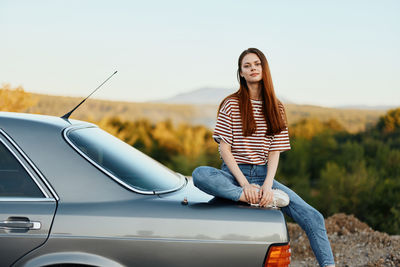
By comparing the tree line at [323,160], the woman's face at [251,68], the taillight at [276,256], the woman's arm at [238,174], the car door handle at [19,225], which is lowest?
the tree line at [323,160]

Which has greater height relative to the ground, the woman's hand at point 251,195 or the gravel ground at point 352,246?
the woman's hand at point 251,195

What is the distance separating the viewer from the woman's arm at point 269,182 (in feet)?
8.60

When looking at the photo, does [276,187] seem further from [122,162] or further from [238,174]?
[122,162]

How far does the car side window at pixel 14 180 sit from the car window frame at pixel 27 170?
0.02 meters

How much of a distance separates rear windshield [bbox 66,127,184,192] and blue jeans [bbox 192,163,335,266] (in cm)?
26

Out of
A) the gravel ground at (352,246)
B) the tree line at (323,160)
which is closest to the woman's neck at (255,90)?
the gravel ground at (352,246)

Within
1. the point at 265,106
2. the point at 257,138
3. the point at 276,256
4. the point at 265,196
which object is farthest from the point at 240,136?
the point at 276,256

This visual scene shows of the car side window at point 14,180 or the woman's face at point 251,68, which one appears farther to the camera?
the woman's face at point 251,68

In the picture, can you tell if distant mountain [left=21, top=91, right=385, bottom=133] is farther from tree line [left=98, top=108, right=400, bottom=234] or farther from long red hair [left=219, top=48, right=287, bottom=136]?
long red hair [left=219, top=48, right=287, bottom=136]

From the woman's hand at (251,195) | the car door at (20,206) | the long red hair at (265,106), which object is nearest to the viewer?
the car door at (20,206)

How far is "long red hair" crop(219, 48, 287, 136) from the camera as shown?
10.1 feet

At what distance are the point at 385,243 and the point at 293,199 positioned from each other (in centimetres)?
314

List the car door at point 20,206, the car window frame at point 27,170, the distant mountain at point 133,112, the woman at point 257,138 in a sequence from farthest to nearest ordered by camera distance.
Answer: the distant mountain at point 133,112 → the woman at point 257,138 → the car window frame at point 27,170 → the car door at point 20,206

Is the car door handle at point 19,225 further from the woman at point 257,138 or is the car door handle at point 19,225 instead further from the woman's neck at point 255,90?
the woman's neck at point 255,90
